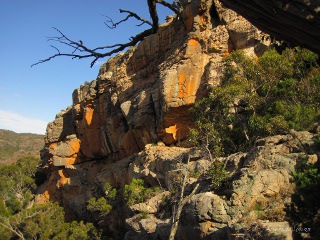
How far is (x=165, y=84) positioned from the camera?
23109 millimetres

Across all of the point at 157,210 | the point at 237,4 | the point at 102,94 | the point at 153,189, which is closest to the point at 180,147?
the point at 153,189

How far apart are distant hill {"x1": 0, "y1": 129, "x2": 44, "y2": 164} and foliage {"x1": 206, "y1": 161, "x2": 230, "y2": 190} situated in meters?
65.1

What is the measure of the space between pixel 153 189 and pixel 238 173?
8.91 meters

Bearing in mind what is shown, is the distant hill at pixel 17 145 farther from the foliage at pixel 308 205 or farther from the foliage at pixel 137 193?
the foliage at pixel 308 205

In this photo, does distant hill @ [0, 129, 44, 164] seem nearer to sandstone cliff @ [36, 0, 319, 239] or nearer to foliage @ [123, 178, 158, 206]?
sandstone cliff @ [36, 0, 319, 239]

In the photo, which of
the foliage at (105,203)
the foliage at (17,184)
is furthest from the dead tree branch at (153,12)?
the foliage at (17,184)

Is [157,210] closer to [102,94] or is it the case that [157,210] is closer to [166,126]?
[166,126]

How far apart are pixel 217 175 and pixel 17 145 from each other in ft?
292

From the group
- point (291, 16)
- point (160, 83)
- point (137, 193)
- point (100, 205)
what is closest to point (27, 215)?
point (100, 205)

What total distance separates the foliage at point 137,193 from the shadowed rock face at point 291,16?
1763 centimetres

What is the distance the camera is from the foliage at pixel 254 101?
1725cm

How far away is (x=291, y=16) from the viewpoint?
2420 millimetres

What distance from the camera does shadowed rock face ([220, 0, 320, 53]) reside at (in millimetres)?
2355

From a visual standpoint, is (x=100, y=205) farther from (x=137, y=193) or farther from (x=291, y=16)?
(x=291, y=16)
